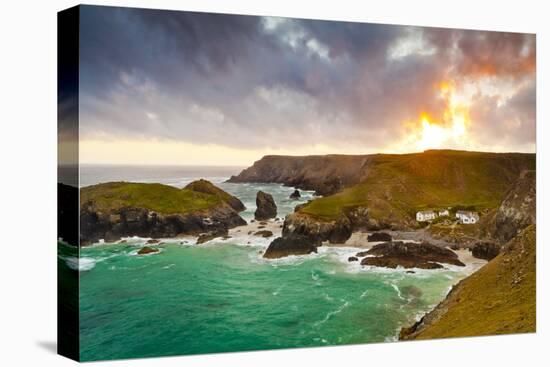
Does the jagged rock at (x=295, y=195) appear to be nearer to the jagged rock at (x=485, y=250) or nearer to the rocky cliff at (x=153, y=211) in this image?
the rocky cliff at (x=153, y=211)

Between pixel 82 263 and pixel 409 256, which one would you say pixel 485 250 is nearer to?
pixel 409 256

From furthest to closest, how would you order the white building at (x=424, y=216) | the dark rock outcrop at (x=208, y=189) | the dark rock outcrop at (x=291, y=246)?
1. the white building at (x=424, y=216)
2. the dark rock outcrop at (x=291, y=246)
3. the dark rock outcrop at (x=208, y=189)

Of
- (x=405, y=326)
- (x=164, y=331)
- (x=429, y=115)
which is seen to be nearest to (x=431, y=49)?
(x=429, y=115)

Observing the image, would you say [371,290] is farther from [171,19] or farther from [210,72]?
[171,19]

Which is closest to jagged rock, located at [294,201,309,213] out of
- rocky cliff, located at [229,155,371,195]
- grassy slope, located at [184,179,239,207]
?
rocky cliff, located at [229,155,371,195]

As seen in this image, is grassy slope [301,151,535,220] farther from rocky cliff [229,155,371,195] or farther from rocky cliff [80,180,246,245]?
rocky cliff [80,180,246,245]

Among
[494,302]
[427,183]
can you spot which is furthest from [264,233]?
[494,302]

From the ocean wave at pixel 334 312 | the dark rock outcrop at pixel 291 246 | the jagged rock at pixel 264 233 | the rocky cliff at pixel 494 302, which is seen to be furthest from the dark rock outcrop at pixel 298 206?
the rocky cliff at pixel 494 302
